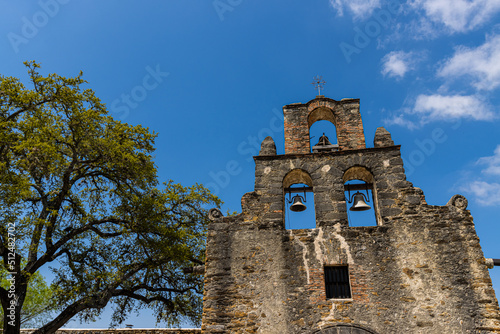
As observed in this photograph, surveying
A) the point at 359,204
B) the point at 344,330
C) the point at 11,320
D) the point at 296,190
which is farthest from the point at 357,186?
Result: the point at 11,320

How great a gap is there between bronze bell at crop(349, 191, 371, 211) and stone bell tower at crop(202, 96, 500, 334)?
0.05 meters

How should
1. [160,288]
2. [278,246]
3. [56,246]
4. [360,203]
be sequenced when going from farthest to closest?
[160,288] → [56,246] → [360,203] → [278,246]

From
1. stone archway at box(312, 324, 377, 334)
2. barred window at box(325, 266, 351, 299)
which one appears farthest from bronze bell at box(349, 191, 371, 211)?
stone archway at box(312, 324, 377, 334)

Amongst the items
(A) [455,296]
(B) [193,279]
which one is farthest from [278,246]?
(B) [193,279]

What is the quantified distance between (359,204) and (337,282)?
182 cm

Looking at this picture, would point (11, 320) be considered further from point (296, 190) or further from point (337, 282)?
point (337, 282)

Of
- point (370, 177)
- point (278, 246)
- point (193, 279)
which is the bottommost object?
point (278, 246)

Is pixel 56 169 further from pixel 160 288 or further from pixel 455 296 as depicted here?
pixel 455 296

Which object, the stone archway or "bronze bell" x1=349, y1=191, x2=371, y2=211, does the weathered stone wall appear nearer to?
"bronze bell" x1=349, y1=191, x2=371, y2=211

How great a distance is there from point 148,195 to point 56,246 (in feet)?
10.0

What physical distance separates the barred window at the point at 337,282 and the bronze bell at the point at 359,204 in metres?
1.43

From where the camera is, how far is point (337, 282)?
700 centimetres

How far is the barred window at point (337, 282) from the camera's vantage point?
22.6 ft

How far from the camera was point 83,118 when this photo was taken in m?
11.2
